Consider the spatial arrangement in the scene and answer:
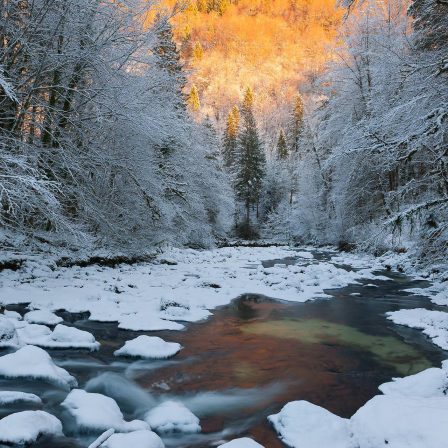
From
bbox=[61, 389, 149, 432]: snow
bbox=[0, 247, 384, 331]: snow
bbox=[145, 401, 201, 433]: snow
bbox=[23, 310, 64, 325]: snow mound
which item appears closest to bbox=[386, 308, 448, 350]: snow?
bbox=[0, 247, 384, 331]: snow

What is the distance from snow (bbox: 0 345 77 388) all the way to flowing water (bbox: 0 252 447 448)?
0.10 meters

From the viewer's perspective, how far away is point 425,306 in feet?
32.4

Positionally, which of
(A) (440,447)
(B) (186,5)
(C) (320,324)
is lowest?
(C) (320,324)

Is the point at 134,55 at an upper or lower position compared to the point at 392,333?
upper

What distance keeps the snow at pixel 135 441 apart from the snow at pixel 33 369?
167 cm

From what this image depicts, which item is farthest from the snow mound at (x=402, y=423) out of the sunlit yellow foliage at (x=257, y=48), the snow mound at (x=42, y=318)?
the sunlit yellow foliage at (x=257, y=48)

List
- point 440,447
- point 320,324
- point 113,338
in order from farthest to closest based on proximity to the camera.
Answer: point 320,324 < point 113,338 < point 440,447

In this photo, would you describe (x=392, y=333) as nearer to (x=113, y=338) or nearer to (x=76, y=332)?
(x=113, y=338)

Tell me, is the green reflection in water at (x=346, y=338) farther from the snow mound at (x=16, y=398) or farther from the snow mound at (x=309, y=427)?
the snow mound at (x=16, y=398)

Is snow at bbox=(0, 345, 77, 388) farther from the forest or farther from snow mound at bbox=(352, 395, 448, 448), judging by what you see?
snow mound at bbox=(352, 395, 448, 448)

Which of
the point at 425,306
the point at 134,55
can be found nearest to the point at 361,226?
the point at 425,306

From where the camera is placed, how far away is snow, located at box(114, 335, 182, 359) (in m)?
6.09

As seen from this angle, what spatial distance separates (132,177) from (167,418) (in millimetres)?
9100

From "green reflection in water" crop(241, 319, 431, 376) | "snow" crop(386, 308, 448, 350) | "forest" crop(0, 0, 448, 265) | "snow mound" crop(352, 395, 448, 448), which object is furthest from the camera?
"forest" crop(0, 0, 448, 265)
